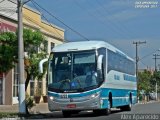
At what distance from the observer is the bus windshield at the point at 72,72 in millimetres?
24594

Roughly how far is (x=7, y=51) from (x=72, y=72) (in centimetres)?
580

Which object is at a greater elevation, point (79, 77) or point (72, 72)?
point (72, 72)

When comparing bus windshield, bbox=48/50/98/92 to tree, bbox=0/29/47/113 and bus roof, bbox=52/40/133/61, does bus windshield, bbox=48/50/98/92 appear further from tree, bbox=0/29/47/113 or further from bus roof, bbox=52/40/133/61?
tree, bbox=0/29/47/113

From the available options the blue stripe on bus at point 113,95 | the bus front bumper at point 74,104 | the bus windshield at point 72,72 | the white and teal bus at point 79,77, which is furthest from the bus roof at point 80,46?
the bus front bumper at point 74,104

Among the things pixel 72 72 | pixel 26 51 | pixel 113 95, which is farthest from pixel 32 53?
pixel 113 95

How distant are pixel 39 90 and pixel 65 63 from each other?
29.2 m

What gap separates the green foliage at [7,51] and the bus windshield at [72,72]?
428 centimetres

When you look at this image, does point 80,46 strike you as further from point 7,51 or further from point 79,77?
point 7,51

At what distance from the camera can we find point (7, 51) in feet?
94.2

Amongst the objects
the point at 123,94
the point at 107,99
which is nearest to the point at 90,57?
the point at 107,99

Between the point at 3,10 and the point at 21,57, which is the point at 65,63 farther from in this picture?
the point at 3,10

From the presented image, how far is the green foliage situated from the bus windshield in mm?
4276

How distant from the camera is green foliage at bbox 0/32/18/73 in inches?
1118

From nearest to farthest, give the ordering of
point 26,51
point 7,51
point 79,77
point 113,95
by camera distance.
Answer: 1. point 79,77
2. point 113,95
3. point 7,51
4. point 26,51
